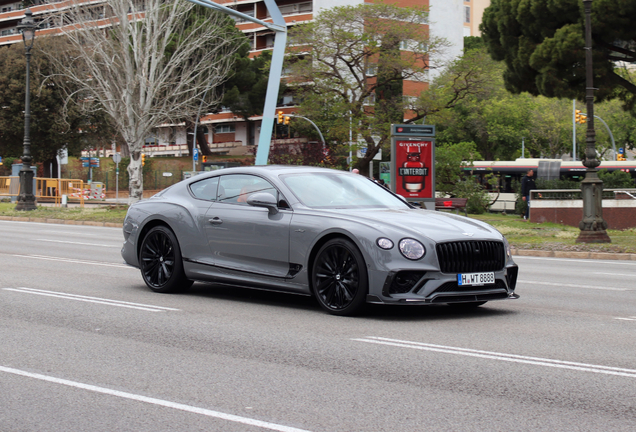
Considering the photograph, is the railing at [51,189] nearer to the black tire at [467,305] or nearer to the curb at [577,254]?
the curb at [577,254]

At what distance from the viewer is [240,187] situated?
9.34 m

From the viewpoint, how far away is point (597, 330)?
755 centimetres

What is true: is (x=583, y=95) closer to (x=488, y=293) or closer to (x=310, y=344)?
(x=488, y=293)

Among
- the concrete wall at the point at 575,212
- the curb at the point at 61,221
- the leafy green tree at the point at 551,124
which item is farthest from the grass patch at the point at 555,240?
the leafy green tree at the point at 551,124

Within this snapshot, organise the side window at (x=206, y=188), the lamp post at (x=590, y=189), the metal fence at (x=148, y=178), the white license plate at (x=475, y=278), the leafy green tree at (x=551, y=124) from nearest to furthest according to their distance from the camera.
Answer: the white license plate at (x=475, y=278)
the side window at (x=206, y=188)
the lamp post at (x=590, y=189)
the metal fence at (x=148, y=178)
the leafy green tree at (x=551, y=124)

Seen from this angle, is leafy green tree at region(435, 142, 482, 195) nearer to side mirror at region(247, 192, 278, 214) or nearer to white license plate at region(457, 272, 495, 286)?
side mirror at region(247, 192, 278, 214)

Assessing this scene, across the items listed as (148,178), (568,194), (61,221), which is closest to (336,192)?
(568,194)

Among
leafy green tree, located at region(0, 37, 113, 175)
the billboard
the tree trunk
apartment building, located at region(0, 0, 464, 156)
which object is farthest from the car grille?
apartment building, located at region(0, 0, 464, 156)

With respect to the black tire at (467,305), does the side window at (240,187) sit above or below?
above

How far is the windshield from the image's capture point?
28.7 ft

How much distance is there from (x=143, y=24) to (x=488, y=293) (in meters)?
28.1

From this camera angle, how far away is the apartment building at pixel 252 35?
7806cm

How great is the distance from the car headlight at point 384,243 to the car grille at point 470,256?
1.46 feet

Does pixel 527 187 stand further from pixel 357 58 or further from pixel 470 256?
pixel 470 256
